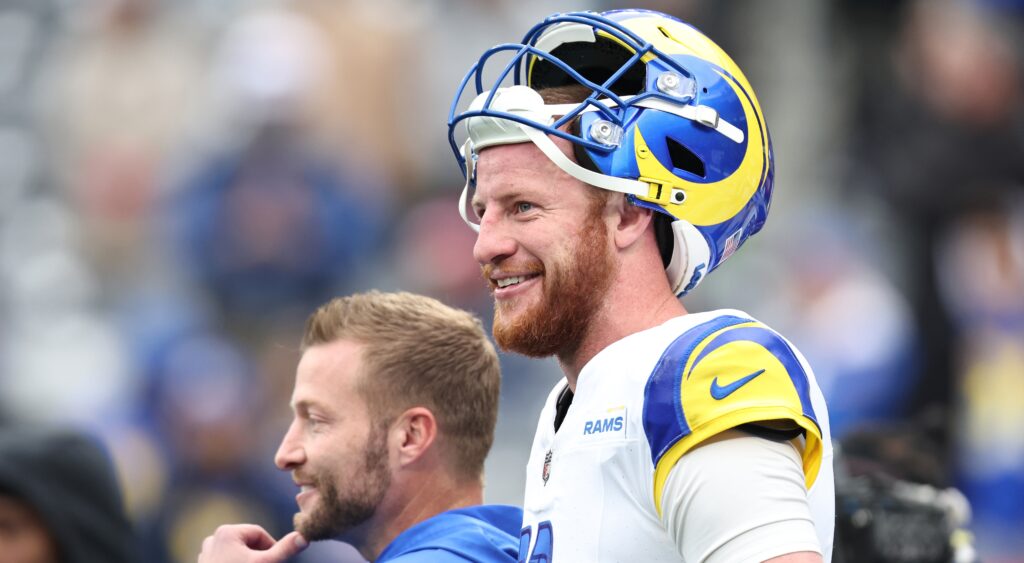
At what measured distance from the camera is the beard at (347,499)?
3.71 metres

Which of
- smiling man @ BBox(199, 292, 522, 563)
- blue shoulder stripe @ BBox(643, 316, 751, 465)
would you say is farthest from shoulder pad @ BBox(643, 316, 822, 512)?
smiling man @ BBox(199, 292, 522, 563)

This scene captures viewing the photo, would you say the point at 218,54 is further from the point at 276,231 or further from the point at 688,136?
the point at 688,136

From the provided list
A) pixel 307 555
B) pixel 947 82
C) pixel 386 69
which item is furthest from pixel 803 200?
pixel 307 555

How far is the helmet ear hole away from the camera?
9.91 feet

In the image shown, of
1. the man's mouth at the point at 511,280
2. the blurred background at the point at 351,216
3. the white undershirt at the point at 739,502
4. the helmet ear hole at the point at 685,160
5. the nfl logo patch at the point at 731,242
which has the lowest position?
the white undershirt at the point at 739,502

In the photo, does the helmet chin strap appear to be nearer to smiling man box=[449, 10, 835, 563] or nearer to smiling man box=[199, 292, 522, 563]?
smiling man box=[449, 10, 835, 563]

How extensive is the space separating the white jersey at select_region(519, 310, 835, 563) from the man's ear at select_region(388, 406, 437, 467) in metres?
0.88

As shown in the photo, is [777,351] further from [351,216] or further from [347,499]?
[351,216]

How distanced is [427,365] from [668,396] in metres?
1.34

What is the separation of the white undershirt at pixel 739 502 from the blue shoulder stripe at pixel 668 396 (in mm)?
48

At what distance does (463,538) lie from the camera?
3.51m

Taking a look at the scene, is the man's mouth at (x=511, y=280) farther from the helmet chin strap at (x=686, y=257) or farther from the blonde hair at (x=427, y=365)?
the blonde hair at (x=427, y=365)

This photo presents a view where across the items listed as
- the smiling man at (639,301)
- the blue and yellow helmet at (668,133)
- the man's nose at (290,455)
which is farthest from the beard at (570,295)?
the man's nose at (290,455)

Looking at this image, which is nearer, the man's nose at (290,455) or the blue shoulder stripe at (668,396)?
the blue shoulder stripe at (668,396)
